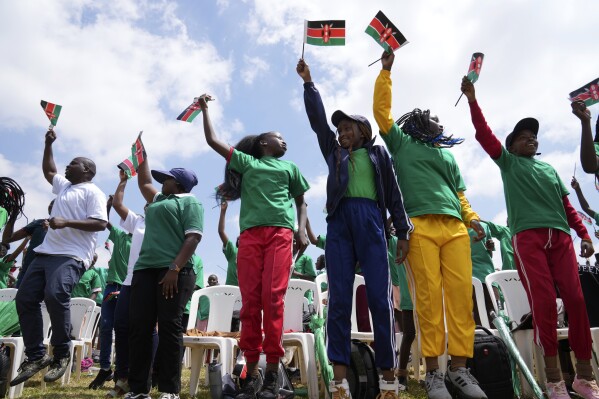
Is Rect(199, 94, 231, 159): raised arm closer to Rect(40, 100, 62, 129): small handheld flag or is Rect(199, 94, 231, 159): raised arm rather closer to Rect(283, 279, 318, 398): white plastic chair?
Rect(283, 279, 318, 398): white plastic chair

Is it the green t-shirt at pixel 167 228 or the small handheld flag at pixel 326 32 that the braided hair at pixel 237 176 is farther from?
the small handheld flag at pixel 326 32

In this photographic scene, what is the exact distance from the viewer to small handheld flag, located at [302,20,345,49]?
455 cm

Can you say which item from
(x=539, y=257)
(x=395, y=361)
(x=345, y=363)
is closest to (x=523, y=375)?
(x=539, y=257)

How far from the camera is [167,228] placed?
3.95 meters

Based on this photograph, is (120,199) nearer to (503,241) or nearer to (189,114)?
(189,114)

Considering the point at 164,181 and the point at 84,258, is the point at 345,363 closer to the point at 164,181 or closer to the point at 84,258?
the point at 164,181

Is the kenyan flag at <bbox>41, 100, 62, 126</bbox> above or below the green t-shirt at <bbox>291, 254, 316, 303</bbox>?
above

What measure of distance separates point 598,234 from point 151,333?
618 centimetres

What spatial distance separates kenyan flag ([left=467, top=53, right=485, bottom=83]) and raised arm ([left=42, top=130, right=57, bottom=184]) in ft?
14.1

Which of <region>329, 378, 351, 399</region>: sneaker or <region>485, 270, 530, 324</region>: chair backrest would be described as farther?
<region>485, 270, 530, 324</region>: chair backrest

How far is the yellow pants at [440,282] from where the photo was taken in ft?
10.5

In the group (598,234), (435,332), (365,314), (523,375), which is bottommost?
(523,375)

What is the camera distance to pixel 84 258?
4.63 metres

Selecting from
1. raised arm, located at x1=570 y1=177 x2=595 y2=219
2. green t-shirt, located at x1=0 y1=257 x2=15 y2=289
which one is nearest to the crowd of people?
raised arm, located at x1=570 y1=177 x2=595 y2=219
